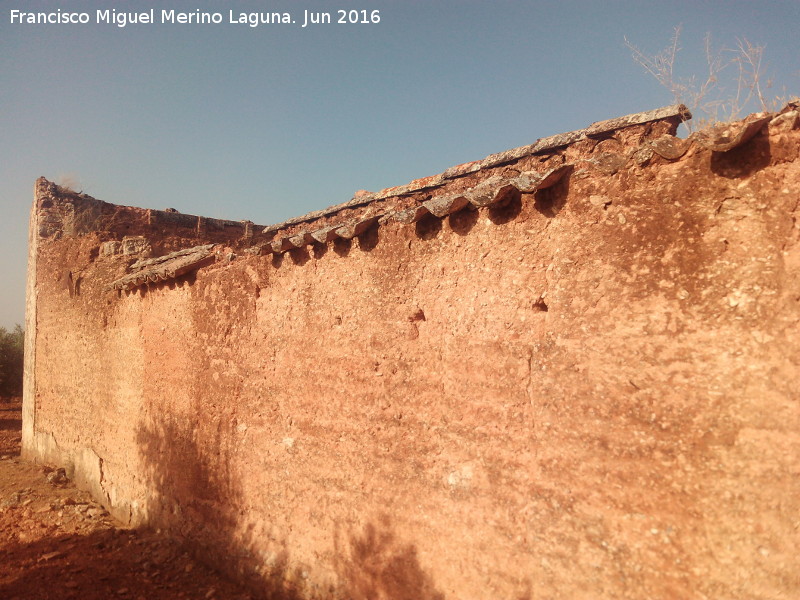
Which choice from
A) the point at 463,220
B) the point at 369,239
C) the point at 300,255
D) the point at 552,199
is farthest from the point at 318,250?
the point at 552,199

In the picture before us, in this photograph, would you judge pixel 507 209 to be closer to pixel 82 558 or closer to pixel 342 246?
pixel 342 246

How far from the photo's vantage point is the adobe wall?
210cm

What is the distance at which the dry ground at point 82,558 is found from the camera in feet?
15.6

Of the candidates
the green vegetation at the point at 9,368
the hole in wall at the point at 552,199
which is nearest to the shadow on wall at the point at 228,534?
the hole in wall at the point at 552,199

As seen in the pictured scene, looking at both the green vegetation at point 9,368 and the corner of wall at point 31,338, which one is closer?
the corner of wall at point 31,338

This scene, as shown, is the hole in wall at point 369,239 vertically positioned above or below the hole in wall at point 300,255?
above

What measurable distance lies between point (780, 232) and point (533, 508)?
1.67 metres

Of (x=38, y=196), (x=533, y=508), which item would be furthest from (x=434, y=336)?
(x=38, y=196)

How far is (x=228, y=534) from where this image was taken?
4762 millimetres

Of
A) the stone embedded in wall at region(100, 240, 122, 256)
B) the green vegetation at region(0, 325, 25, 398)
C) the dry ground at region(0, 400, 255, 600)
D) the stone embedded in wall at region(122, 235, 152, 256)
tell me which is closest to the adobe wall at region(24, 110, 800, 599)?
the dry ground at region(0, 400, 255, 600)

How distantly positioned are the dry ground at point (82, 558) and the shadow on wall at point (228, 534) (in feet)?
0.66

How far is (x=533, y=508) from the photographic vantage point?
105 inches

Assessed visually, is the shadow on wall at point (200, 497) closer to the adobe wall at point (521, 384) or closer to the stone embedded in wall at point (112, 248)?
the adobe wall at point (521, 384)

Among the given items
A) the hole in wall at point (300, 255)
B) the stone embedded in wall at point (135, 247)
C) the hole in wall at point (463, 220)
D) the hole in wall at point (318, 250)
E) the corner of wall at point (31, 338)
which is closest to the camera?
the hole in wall at point (463, 220)
